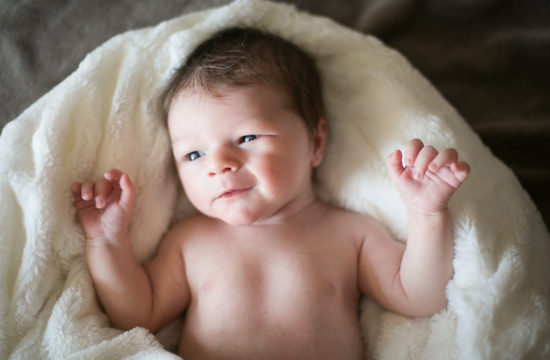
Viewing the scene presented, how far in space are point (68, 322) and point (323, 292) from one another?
604 mm

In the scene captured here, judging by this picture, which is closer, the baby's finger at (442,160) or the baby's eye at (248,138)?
the baby's finger at (442,160)

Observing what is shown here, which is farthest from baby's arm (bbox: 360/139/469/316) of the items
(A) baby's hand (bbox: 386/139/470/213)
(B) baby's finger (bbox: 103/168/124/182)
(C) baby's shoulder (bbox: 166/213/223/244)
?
(B) baby's finger (bbox: 103/168/124/182)

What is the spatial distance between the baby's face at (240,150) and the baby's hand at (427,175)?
0.27 meters

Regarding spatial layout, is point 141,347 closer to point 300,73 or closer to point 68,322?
point 68,322

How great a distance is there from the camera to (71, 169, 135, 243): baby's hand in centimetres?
108

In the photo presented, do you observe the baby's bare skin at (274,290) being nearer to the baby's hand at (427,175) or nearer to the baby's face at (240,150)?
the baby's face at (240,150)

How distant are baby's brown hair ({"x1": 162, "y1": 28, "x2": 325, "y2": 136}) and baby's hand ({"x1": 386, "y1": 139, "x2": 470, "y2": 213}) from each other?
1.04ft

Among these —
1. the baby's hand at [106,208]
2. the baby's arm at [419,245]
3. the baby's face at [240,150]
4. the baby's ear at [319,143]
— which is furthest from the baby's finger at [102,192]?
the baby's arm at [419,245]

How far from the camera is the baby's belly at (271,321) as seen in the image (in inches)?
39.7

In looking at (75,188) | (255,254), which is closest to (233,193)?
(255,254)

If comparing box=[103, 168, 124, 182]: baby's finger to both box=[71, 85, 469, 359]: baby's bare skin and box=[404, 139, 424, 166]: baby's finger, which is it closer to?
box=[71, 85, 469, 359]: baby's bare skin

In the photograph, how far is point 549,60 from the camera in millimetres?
1419

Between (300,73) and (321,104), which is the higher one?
(300,73)

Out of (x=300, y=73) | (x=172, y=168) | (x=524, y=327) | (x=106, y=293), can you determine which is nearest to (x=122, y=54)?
(x=172, y=168)
